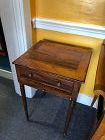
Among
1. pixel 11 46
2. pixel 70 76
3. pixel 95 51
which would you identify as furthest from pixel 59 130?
pixel 11 46

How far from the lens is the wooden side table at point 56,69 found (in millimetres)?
1112

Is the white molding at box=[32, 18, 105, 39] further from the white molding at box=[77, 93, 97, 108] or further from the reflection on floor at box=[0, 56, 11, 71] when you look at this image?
the reflection on floor at box=[0, 56, 11, 71]

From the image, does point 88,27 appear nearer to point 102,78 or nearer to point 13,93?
point 102,78

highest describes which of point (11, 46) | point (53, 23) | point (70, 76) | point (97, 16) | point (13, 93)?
point (97, 16)

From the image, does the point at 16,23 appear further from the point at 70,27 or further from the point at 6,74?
the point at 6,74

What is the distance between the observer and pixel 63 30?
1.47 metres

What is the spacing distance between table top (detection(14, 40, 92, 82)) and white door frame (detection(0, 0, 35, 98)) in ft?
0.50

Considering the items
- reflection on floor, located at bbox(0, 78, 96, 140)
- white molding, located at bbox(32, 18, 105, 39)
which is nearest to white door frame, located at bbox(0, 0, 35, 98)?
white molding, located at bbox(32, 18, 105, 39)

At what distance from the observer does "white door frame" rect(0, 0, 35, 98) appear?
4.33 feet

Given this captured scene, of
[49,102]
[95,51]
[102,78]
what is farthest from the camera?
[49,102]

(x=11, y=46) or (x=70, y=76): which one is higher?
(x=70, y=76)

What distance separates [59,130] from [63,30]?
89cm

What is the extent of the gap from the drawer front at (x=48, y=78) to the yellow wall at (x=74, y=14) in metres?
0.49

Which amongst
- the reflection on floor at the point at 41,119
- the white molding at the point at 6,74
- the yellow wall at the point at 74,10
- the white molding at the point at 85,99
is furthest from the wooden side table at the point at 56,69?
the white molding at the point at 6,74
